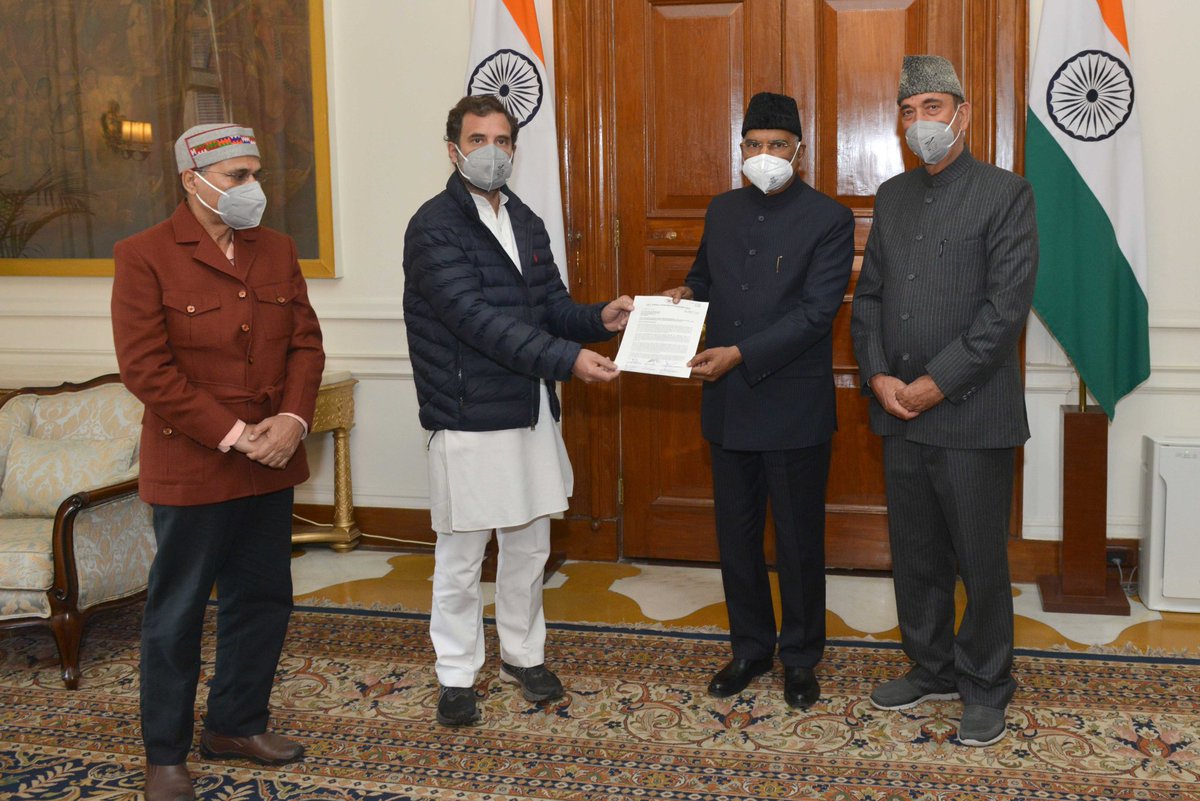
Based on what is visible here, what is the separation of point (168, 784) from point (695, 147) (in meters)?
2.96

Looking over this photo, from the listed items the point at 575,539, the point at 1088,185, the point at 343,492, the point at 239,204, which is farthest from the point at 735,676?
the point at 343,492

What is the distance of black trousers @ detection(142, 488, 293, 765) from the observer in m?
2.52

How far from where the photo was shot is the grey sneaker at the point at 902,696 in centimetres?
303

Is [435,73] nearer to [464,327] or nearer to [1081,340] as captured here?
[464,327]

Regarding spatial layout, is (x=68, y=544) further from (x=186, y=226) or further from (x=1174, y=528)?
(x=1174, y=528)

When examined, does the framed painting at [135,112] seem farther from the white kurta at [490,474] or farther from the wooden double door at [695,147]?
the white kurta at [490,474]

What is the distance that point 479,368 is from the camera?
288 centimetres

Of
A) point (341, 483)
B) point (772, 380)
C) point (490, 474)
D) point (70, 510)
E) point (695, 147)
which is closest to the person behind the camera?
point (490, 474)

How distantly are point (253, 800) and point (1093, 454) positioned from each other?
2958mm

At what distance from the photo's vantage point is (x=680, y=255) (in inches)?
173

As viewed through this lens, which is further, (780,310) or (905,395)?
(780,310)

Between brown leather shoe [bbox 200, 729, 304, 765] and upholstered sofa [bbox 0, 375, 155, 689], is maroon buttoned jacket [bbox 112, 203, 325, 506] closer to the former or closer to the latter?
brown leather shoe [bbox 200, 729, 304, 765]

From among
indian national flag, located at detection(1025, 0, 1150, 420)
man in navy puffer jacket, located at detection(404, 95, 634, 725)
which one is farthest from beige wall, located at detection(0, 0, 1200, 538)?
man in navy puffer jacket, located at detection(404, 95, 634, 725)

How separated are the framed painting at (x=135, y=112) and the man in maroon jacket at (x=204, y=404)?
218cm
